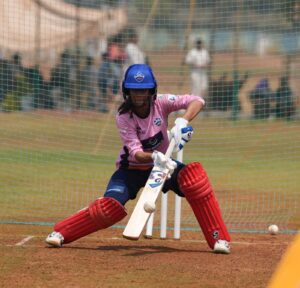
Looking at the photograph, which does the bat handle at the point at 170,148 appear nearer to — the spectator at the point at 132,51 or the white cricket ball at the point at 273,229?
the white cricket ball at the point at 273,229

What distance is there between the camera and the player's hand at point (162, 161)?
823cm

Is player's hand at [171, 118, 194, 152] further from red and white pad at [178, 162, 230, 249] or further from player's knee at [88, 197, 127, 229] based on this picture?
player's knee at [88, 197, 127, 229]

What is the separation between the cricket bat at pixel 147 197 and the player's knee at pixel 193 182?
0.23 meters

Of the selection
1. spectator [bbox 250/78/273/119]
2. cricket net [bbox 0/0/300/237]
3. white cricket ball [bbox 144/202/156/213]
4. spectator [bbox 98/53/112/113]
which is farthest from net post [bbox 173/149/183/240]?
spectator [bbox 250/78/273/119]

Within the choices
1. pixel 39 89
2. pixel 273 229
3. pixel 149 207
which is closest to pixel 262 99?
pixel 39 89

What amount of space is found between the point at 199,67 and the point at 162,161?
7330 millimetres

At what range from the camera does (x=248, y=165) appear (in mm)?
16125

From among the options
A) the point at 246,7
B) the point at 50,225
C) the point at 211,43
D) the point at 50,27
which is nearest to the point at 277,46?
the point at 211,43

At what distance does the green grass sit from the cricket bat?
3.81 m

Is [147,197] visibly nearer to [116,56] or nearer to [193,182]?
[193,182]

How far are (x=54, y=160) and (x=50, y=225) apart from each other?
4.50 m

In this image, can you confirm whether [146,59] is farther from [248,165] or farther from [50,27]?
[248,165]

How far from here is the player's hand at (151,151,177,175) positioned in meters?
8.23

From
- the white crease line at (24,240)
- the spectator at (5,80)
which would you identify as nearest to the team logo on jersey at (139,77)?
the white crease line at (24,240)
